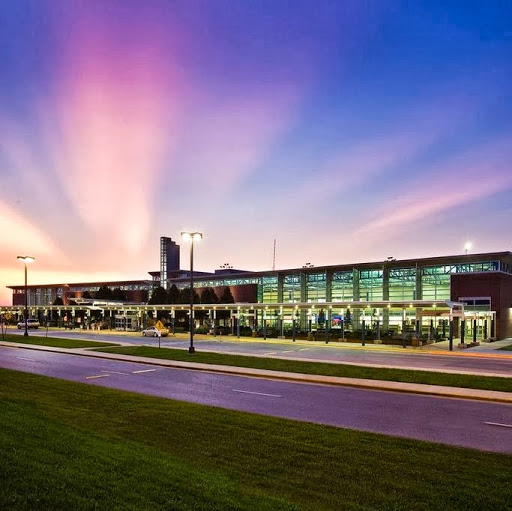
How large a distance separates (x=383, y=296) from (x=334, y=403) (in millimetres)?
46697

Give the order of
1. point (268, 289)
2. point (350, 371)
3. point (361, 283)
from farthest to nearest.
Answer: point (268, 289)
point (361, 283)
point (350, 371)

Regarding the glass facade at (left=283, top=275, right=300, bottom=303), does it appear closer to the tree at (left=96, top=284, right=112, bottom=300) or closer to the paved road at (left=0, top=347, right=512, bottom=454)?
the paved road at (left=0, top=347, right=512, bottom=454)

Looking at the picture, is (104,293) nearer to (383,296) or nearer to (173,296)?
(173,296)

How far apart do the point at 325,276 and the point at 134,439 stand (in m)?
57.5

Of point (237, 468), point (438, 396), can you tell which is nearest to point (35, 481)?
point (237, 468)

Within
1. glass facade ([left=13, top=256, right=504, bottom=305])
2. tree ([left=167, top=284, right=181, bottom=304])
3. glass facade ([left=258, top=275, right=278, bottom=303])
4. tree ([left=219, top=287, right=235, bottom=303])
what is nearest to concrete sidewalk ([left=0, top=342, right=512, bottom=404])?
glass facade ([left=13, top=256, right=504, bottom=305])

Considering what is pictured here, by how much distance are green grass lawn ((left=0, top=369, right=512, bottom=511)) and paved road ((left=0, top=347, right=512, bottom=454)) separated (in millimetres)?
1401

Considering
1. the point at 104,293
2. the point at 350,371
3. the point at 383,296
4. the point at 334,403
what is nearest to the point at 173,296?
the point at 104,293

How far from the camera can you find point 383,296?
5988cm

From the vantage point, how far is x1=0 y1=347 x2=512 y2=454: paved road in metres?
11.6

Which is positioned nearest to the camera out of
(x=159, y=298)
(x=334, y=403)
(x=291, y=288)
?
(x=334, y=403)

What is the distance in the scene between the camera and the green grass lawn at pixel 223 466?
6152 mm

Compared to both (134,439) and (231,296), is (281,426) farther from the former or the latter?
(231,296)

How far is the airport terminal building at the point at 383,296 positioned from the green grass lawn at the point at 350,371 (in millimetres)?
16599
